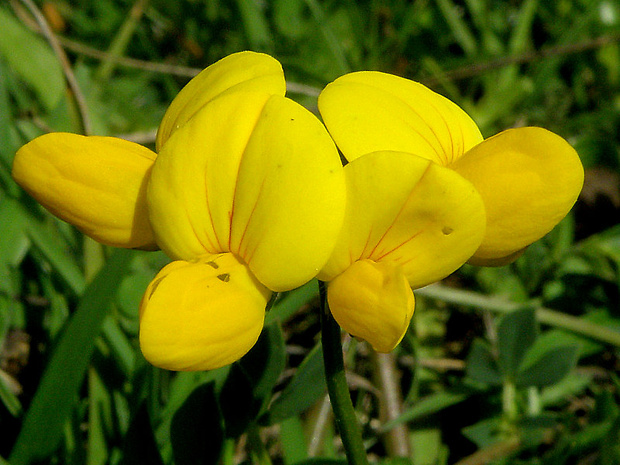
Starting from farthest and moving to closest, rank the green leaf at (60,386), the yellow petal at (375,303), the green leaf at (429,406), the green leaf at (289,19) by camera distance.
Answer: the green leaf at (289,19)
the green leaf at (429,406)
the green leaf at (60,386)
the yellow petal at (375,303)

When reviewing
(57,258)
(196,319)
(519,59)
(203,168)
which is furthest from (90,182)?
(519,59)

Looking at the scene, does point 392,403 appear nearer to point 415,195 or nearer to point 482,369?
point 482,369

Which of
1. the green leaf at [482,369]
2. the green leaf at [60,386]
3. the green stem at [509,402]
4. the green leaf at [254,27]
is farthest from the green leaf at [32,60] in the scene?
the green stem at [509,402]

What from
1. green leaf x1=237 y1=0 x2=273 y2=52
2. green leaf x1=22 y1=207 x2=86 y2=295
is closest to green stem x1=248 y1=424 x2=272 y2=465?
green leaf x1=22 y1=207 x2=86 y2=295

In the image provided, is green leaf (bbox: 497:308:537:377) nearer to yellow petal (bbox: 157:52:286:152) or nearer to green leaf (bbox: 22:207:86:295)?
yellow petal (bbox: 157:52:286:152)

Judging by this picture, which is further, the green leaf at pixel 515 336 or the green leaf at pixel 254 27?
the green leaf at pixel 254 27

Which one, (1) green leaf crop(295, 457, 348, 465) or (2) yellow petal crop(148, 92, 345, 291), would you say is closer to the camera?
(2) yellow petal crop(148, 92, 345, 291)

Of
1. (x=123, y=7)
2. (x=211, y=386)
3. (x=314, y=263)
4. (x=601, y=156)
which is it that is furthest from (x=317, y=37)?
(x=314, y=263)

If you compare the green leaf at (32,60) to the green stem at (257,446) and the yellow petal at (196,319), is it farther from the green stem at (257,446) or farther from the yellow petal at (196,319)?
the yellow petal at (196,319)
